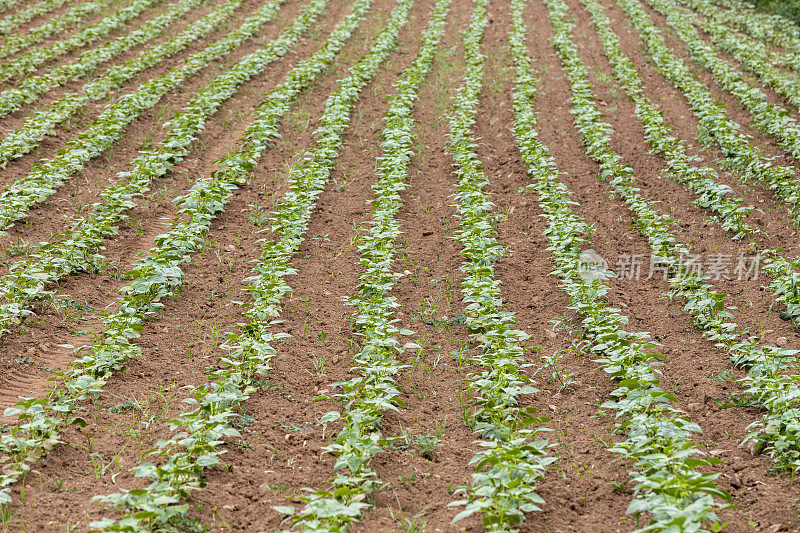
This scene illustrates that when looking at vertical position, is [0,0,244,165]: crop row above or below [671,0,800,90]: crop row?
below

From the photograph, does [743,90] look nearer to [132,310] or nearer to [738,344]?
[738,344]

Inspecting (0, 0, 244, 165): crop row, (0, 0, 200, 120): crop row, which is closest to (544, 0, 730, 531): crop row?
(0, 0, 244, 165): crop row

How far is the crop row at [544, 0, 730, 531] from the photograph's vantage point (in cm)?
353

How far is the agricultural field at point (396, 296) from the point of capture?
162 inches

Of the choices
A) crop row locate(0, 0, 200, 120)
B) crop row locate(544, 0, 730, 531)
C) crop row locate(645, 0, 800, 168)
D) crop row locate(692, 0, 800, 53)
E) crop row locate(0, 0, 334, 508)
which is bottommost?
crop row locate(0, 0, 334, 508)

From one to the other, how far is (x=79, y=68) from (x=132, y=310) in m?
9.19

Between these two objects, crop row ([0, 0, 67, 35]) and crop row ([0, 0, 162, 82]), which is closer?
crop row ([0, 0, 162, 82])

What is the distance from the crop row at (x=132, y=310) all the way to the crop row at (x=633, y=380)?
354 cm

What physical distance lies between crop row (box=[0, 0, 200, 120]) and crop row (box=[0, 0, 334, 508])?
2.89 metres

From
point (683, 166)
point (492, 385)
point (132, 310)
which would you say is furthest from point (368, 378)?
point (683, 166)

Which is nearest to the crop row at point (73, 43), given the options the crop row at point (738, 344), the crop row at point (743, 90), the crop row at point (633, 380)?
the crop row at point (633, 380)

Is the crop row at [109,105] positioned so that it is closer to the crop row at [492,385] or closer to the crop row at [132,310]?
the crop row at [132,310]

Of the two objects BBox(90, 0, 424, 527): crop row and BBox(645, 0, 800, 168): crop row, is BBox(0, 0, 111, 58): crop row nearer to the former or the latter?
BBox(90, 0, 424, 527): crop row

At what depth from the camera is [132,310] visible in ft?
19.0
